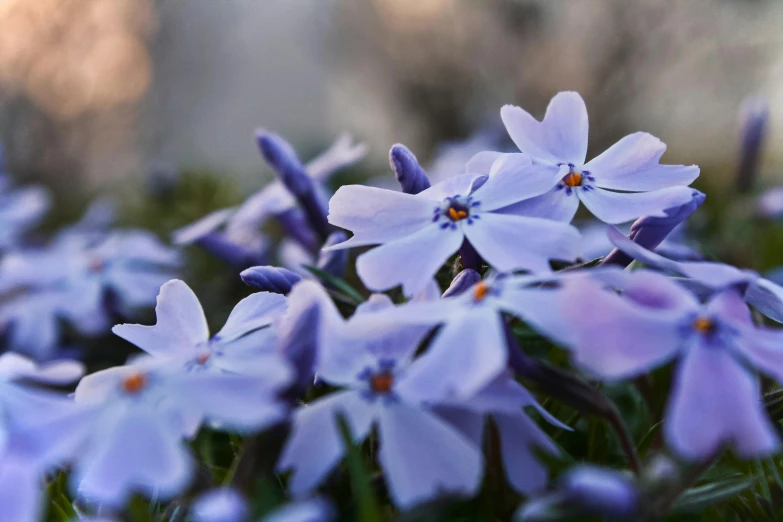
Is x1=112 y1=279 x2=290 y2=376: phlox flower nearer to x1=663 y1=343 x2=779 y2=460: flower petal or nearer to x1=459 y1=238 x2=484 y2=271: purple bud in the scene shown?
x1=459 y1=238 x2=484 y2=271: purple bud

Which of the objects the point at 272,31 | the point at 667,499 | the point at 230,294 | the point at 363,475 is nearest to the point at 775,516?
the point at 667,499

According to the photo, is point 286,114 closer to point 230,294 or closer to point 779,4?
point 779,4

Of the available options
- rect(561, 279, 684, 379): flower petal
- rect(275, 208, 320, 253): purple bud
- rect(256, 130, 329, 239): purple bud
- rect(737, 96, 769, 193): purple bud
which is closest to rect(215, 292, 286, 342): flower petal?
rect(561, 279, 684, 379): flower petal

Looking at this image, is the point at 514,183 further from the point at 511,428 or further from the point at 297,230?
the point at 297,230

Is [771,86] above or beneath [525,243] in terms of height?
beneath

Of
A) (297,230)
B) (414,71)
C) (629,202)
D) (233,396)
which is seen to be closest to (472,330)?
(233,396)

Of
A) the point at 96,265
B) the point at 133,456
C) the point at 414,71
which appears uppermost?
the point at 133,456

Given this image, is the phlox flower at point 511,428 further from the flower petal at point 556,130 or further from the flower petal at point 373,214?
the flower petal at point 556,130
